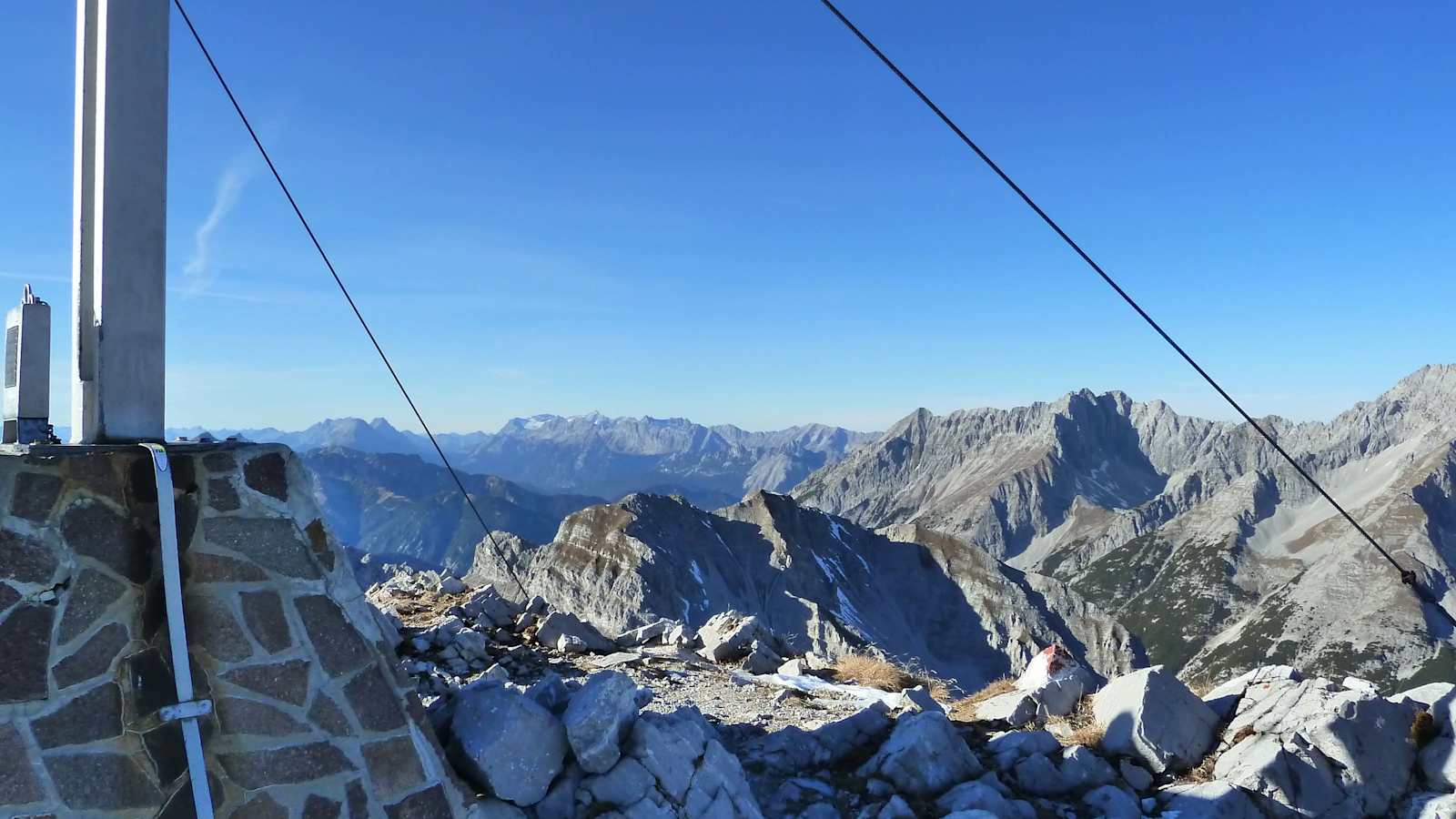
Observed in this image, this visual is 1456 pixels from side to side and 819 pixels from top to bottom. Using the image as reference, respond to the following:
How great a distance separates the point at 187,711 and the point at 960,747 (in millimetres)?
8461

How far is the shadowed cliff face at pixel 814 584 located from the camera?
95.5 m

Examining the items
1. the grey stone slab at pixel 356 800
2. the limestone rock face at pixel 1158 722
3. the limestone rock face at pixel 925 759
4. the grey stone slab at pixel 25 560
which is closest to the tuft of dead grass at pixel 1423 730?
the limestone rock face at pixel 1158 722

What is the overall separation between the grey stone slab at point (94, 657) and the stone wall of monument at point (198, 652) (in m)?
0.01

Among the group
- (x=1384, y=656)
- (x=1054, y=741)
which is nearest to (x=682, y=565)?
(x=1054, y=741)

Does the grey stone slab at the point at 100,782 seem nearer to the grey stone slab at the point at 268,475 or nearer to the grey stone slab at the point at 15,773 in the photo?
the grey stone slab at the point at 15,773

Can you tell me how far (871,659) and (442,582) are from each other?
14.0 m

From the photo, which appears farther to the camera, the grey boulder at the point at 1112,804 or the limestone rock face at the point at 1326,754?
the limestone rock face at the point at 1326,754

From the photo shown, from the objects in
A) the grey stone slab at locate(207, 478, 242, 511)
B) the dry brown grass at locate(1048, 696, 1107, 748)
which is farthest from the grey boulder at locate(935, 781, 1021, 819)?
the grey stone slab at locate(207, 478, 242, 511)

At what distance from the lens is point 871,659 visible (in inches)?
674

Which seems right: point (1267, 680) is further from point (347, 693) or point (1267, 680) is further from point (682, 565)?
point (682, 565)

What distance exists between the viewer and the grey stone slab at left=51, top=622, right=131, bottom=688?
5.32m

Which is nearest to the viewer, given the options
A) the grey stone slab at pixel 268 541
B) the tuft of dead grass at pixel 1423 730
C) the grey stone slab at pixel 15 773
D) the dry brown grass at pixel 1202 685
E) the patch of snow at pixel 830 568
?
the grey stone slab at pixel 15 773

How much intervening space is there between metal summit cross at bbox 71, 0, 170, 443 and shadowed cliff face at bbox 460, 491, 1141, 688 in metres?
79.5

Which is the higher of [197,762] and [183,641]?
[183,641]
